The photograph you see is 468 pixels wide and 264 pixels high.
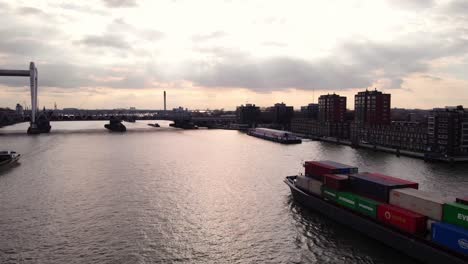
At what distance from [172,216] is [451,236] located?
16.0 meters

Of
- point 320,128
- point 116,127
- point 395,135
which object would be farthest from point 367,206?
point 116,127

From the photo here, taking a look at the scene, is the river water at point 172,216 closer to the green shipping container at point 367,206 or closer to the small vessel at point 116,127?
the green shipping container at point 367,206

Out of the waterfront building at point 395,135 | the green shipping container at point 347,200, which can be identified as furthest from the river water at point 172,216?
the waterfront building at point 395,135

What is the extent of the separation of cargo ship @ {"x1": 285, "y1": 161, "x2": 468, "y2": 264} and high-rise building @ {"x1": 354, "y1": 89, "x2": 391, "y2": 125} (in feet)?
180

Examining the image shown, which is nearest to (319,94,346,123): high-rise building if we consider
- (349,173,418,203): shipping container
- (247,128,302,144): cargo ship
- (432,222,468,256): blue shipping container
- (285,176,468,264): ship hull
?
(247,128,302,144): cargo ship

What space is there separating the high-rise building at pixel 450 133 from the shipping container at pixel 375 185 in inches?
1414

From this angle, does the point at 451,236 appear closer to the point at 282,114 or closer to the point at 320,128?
the point at 320,128

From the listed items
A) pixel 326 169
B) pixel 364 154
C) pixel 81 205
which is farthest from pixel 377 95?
pixel 81 205

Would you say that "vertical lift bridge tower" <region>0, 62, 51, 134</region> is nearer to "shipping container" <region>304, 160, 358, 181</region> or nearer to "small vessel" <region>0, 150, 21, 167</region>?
"small vessel" <region>0, 150, 21, 167</region>

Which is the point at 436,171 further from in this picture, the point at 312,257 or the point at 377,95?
the point at 377,95

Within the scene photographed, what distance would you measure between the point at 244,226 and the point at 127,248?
7124 mm

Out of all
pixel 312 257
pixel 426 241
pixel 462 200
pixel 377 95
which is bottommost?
pixel 312 257

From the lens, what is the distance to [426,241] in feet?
54.8

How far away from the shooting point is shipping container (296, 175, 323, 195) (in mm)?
25531
